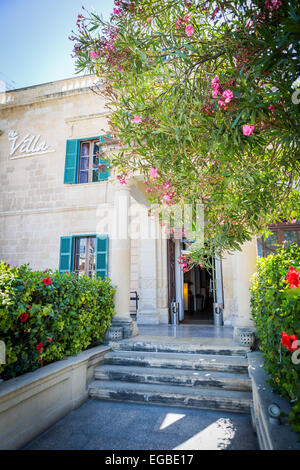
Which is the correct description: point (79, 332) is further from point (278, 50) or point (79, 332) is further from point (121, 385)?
point (278, 50)

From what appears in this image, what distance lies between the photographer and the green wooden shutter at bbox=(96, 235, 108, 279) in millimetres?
8492

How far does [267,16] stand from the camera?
1.77 metres

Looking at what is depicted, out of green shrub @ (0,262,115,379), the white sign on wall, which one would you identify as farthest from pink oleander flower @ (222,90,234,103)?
the white sign on wall

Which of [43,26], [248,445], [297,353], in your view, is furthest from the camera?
[43,26]

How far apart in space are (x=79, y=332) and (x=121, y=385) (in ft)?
3.15

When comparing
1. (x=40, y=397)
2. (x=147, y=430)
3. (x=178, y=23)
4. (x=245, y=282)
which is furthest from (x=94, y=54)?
(x=245, y=282)

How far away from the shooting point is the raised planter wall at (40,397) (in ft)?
8.29

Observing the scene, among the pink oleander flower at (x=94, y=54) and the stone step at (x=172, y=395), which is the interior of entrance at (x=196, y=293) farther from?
the pink oleander flower at (x=94, y=54)

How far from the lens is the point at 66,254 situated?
348 inches

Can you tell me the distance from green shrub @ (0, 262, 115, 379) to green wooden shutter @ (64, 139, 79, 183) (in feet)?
18.1

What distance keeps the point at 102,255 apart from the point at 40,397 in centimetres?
567

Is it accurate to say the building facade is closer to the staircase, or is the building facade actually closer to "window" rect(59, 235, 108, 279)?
"window" rect(59, 235, 108, 279)
